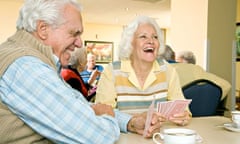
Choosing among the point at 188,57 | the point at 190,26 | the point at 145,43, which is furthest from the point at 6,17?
the point at 145,43

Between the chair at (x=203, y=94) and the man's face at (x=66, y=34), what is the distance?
1.24m

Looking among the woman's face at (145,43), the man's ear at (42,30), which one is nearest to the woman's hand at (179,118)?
the woman's face at (145,43)

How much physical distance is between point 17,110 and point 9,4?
245 inches

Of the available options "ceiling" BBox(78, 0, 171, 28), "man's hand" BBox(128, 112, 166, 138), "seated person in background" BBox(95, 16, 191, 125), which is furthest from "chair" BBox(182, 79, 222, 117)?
"ceiling" BBox(78, 0, 171, 28)

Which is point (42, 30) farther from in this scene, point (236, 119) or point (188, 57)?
point (188, 57)

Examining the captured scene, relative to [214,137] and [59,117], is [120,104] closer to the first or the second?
[214,137]

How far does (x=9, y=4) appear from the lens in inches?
258

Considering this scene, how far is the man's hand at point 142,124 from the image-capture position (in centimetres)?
127

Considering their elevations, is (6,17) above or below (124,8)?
below

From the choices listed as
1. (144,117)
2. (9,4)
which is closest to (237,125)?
(144,117)

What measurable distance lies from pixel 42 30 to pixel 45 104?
326 mm

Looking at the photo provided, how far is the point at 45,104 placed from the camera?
0.91 metres

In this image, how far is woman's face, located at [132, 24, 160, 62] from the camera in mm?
1953

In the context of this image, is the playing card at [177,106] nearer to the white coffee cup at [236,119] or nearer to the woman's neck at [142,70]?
the white coffee cup at [236,119]
